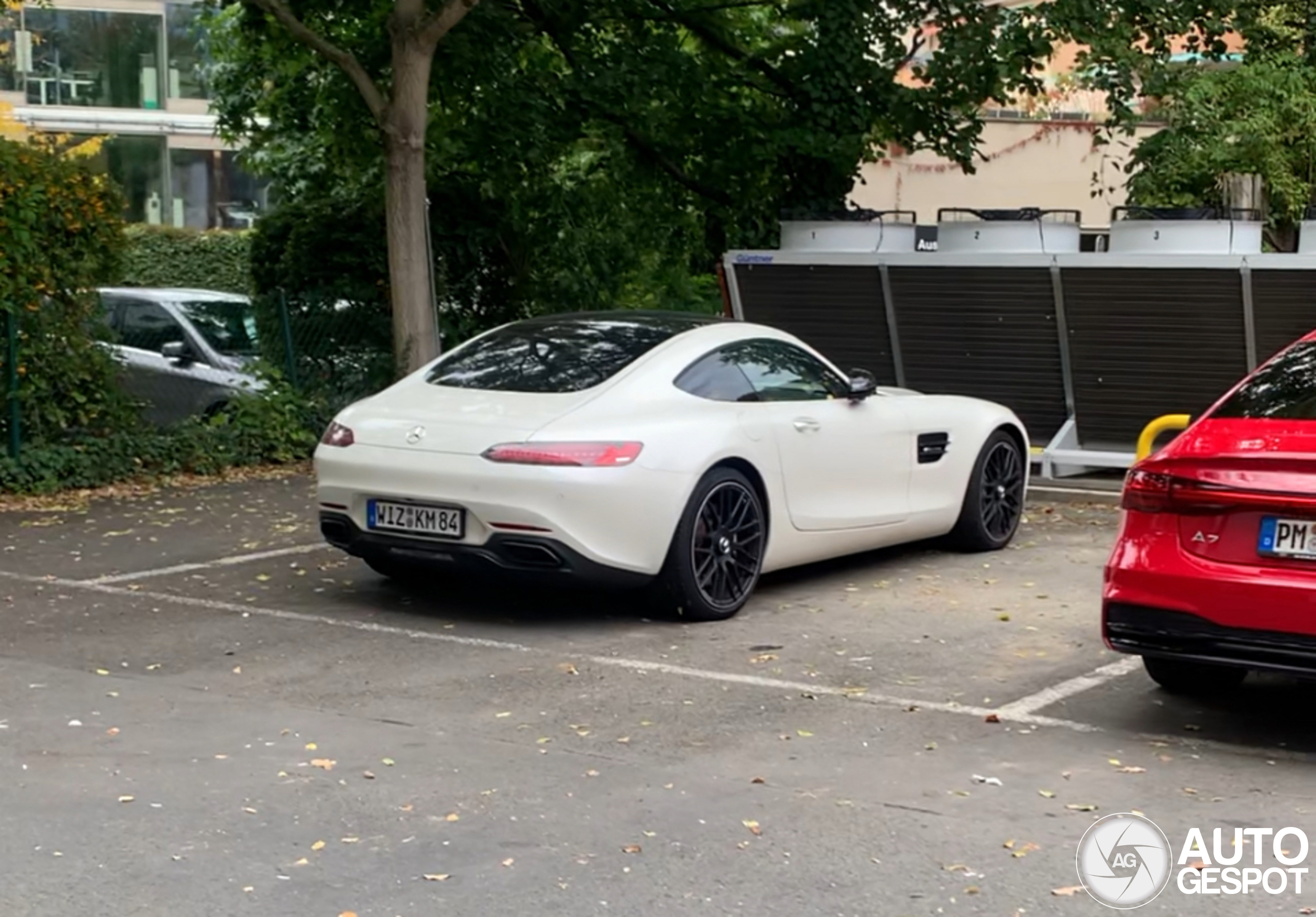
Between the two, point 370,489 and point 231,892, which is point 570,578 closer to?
point 370,489

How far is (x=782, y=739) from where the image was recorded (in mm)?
6582

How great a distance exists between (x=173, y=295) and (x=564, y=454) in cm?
884

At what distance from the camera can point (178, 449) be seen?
1355 centimetres

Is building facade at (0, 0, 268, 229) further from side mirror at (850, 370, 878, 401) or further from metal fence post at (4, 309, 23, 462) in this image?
side mirror at (850, 370, 878, 401)

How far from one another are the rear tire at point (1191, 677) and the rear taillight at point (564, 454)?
243cm

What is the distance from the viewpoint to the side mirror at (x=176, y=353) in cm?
1516

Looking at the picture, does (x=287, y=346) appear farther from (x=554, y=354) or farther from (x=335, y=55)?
(x=554, y=354)

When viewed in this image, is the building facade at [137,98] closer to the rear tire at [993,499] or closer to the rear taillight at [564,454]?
the rear tire at [993,499]

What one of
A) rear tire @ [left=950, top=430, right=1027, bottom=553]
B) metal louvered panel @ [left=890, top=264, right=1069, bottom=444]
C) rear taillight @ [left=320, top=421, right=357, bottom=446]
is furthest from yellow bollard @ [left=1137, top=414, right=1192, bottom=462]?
metal louvered panel @ [left=890, top=264, right=1069, bottom=444]

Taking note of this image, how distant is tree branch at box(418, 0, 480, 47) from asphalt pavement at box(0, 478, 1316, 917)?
16.2 feet

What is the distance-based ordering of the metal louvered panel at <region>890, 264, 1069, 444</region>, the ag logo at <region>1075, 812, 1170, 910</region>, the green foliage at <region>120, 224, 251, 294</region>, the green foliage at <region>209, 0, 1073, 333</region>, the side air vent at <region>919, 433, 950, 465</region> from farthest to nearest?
the green foliage at <region>120, 224, 251, 294</region>, the green foliage at <region>209, 0, 1073, 333</region>, the metal louvered panel at <region>890, 264, 1069, 444</region>, the side air vent at <region>919, 433, 950, 465</region>, the ag logo at <region>1075, 812, 1170, 910</region>

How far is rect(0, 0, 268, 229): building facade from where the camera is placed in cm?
3644

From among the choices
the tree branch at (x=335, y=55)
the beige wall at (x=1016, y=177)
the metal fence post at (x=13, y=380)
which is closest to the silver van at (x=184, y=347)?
the metal fence post at (x=13, y=380)

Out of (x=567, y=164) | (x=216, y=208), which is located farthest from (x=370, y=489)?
(x=216, y=208)
